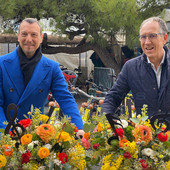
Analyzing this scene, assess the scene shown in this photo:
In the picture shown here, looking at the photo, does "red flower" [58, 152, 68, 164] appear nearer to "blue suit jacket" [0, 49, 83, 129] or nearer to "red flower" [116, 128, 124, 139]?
"red flower" [116, 128, 124, 139]

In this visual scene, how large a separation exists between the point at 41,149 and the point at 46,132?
0.30 ft

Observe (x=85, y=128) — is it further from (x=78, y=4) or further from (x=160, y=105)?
(x=78, y=4)

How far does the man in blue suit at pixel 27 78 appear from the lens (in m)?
2.53

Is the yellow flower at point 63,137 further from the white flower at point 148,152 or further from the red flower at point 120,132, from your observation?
the white flower at point 148,152

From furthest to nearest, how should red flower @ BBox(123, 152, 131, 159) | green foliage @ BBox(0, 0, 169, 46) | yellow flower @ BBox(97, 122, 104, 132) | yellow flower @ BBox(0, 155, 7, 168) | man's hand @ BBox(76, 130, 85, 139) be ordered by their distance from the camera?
green foliage @ BBox(0, 0, 169, 46)
man's hand @ BBox(76, 130, 85, 139)
yellow flower @ BBox(97, 122, 104, 132)
red flower @ BBox(123, 152, 131, 159)
yellow flower @ BBox(0, 155, 7, 168)

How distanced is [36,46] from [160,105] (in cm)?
105

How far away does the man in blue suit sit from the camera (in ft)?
8.29

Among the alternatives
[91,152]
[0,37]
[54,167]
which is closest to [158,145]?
[91,152]

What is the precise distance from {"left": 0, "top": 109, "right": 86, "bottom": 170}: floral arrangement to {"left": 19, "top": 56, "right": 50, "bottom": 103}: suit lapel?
807 millimetres

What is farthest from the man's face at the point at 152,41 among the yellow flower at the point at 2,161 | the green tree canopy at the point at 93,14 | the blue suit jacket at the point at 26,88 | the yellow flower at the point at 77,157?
the green tree canopy at the point at 93,14

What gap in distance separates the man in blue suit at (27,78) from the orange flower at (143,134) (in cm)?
84

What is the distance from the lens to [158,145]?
1693 millimetres

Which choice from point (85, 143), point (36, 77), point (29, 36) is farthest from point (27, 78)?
point (85, 143)

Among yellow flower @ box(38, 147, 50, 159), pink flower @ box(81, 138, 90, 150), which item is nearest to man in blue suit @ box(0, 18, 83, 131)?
pink flower @ box(81, 138, 90, 150)
